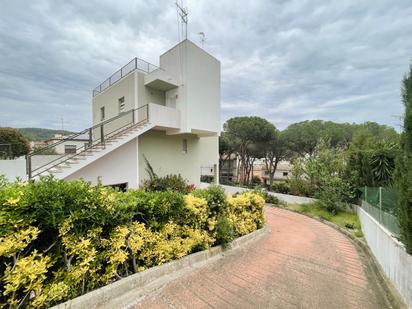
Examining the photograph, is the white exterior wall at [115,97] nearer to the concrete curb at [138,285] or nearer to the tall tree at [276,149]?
the concrete curb at [138,285]

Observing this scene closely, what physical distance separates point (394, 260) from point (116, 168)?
11159 mm

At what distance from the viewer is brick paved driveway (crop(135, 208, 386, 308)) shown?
399 centimetres

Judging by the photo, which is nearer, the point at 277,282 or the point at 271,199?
the point at 277,282

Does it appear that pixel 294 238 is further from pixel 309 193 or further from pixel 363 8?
pixel 309 193

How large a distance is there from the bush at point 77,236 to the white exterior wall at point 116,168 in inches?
282

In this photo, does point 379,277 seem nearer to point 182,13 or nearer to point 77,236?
point 77,236

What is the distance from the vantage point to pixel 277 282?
4.85 metres

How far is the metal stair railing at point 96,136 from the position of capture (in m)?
8.90

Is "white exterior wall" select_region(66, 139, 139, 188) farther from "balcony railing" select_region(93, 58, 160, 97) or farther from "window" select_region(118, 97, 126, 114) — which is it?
"balcony railing" select_region(93, 58, 160, 97)

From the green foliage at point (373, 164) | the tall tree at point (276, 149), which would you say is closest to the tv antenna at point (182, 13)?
the green foliage at point (373, 164)

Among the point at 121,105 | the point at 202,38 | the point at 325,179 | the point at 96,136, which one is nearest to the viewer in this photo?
the point at 96,136

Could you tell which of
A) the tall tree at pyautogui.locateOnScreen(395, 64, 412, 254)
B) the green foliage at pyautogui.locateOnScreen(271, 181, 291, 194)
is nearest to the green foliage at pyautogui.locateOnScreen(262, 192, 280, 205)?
the green foliage at pyautogui.locateOnScreen(271, 181, 291, 194)

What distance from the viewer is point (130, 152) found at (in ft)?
40.6

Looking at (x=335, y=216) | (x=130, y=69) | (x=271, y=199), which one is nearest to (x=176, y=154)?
(x=130, y=69)
